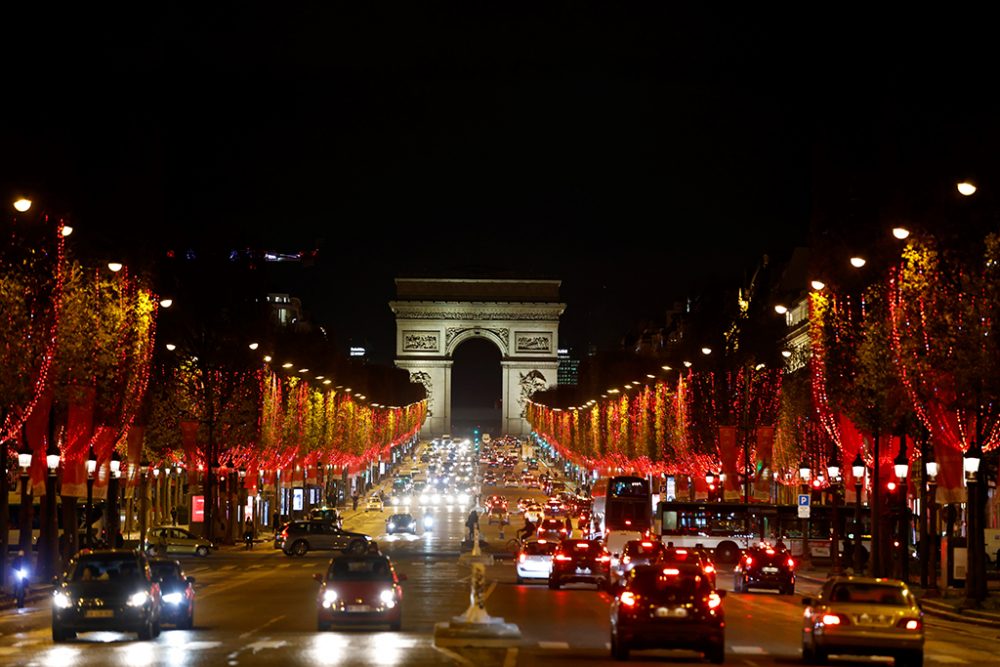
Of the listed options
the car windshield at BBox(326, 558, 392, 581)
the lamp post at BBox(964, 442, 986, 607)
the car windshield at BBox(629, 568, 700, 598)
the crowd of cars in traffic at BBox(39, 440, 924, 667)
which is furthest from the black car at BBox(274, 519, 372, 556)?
the car windshield at BBox(629, 568, 700, 598)

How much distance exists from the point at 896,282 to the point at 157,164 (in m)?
41.1

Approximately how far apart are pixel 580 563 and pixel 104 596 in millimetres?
23846

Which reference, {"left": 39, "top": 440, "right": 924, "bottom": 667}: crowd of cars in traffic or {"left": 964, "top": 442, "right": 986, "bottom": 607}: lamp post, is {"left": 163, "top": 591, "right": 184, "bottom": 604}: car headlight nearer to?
{"left": 39, "top": 440, "right": 924, "bottom": 667}: crowd of cars in traffic

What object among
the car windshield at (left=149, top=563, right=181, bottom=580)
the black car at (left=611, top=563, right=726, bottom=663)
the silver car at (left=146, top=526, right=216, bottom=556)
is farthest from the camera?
the silver car at (left=146, top=526, right=216, bottom=556)

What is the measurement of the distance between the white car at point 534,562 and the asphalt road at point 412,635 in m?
0.81

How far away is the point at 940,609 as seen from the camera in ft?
159

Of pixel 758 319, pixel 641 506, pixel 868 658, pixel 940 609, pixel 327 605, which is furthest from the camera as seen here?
pixel 758 319

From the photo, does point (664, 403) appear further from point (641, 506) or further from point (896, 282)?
point (896, 282)

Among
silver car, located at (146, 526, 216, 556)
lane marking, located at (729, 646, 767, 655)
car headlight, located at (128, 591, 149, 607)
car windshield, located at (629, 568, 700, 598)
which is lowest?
lane marking, located at (729, 646, 767, 655)

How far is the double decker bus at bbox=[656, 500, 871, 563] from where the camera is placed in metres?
78.2

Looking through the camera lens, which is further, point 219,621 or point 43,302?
point 43,302

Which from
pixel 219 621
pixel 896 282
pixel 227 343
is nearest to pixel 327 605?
pixel 219 621

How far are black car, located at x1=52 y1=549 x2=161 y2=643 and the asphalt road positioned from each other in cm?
45

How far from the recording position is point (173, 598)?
37594 millimetres
